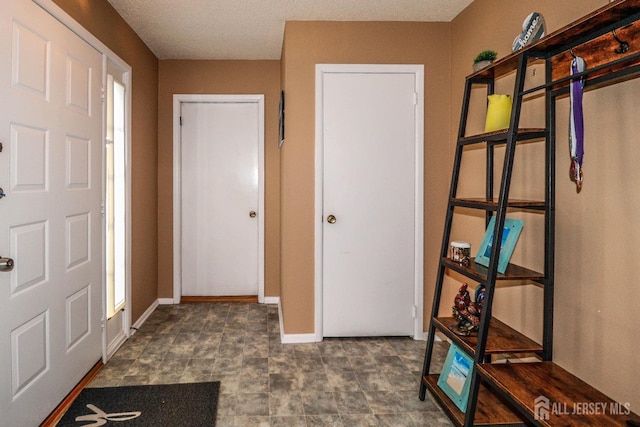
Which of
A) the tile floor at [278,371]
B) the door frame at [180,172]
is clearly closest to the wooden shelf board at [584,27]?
the tile floor at [278,371]

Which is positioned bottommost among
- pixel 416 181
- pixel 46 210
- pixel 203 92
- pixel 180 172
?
pixel 46 210

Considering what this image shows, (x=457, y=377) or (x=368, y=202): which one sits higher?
(x=368, y=202)

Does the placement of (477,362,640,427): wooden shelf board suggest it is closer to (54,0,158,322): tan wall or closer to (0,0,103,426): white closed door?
(0,0,103,426): white closed door

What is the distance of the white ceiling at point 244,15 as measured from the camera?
2805 mm

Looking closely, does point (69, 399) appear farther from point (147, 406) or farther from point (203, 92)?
point (203, 92)

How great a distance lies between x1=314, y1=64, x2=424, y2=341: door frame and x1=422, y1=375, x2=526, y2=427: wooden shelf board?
1.03 m

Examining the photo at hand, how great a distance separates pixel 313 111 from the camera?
3090 millimetres

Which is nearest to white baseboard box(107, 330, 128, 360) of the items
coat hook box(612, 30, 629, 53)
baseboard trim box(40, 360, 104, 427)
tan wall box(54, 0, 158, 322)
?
baseboard trim box(40, 360, 104, 427)

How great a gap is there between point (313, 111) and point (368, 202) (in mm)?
797

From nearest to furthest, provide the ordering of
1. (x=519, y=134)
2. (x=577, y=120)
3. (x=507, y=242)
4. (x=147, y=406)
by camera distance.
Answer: (x=577, y=120), (x=519, y=134), (x=507, y=242), (x=147, y=406)

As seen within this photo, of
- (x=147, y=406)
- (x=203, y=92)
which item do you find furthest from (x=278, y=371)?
(x=203, y=92)

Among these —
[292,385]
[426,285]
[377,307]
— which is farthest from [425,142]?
[292,385]

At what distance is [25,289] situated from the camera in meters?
1.87

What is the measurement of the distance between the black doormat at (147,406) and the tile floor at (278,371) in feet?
0.26
